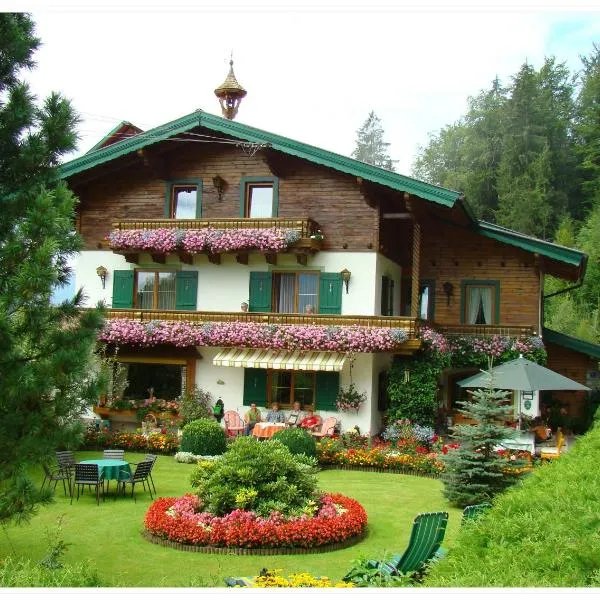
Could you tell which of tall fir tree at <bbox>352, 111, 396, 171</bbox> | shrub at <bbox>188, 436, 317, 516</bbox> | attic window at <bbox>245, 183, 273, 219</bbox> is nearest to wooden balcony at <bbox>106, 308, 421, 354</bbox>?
attic window at <bbox>245, 183, 273, 219</bbox>

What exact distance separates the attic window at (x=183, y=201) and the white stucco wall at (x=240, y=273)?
1578 millimetres

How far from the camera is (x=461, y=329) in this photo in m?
26.4

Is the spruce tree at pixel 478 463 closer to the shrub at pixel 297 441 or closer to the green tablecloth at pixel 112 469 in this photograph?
the shrub at pixel 297 441

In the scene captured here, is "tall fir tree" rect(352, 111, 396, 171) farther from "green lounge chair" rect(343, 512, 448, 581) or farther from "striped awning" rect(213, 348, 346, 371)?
"green lounge chair" rect(343, 512, 448, 581)

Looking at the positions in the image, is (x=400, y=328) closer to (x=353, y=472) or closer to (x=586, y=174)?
(x=353, y=472)

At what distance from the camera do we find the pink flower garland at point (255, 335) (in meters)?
22.9

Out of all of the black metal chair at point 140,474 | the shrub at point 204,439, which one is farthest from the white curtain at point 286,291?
the black metal chair at point 140,474

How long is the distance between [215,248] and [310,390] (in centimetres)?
539

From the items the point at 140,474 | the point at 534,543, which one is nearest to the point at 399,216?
the point at 140,474

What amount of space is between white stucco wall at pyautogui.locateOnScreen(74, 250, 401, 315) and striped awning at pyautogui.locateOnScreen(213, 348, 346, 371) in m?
1.76

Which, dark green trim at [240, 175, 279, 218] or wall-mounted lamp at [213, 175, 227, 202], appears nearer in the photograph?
dark green trim at [240, 175, 279, 218]

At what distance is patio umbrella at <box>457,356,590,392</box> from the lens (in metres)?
20.5

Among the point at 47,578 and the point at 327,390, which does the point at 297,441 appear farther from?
the point at 47,578

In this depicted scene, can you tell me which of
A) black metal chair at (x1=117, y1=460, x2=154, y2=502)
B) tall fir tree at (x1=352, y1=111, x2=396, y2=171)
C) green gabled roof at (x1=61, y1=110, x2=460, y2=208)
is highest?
tall fir tree at (x1=352, y1=111, x2=396, y2=171)
